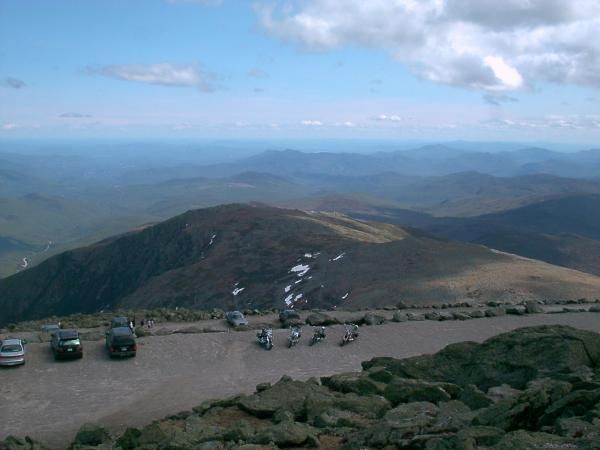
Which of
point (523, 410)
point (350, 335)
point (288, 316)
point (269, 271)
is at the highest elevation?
point (523, 410)

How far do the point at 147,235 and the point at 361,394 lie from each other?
9810cm

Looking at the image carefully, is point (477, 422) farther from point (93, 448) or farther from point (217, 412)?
point (93, 448)

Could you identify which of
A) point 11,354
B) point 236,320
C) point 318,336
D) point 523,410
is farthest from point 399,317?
point 11,354

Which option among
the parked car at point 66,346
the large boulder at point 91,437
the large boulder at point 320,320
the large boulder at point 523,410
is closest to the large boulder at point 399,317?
the large boulder at point 320,320

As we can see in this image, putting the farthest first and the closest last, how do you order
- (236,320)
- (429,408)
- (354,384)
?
(236,320) → (354,384) → (429,408)

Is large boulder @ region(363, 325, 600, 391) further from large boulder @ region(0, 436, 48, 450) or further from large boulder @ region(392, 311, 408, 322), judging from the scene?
large boulder @ region(392, 311, 408, 322)

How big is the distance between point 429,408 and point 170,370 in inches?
585

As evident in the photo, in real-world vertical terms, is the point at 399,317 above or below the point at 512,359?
below

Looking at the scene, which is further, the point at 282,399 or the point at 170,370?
the point at 170,370

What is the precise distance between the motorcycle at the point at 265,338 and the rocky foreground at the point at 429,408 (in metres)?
8.02

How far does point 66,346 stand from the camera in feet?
89.1

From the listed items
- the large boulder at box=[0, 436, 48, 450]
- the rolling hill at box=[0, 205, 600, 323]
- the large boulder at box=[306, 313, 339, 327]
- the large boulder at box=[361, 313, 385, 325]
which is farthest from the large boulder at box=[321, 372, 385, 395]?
the rolling hill at box=[0, 205, 600, 323]

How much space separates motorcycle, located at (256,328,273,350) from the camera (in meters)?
29.3

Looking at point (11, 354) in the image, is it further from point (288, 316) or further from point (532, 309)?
point (532, 309)
